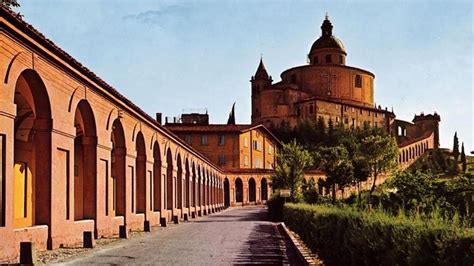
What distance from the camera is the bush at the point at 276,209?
3894 cm

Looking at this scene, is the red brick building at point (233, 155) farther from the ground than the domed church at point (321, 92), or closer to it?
closer to it

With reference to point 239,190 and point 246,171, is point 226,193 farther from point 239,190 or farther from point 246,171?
point 246,171

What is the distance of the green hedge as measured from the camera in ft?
19.7

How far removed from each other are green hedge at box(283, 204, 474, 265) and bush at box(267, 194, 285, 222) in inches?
1011

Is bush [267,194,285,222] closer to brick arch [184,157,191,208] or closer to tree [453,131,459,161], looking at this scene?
brick arch [184,157,191,208]

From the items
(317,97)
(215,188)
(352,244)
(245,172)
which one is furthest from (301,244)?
(317,97)

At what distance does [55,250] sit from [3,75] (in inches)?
214

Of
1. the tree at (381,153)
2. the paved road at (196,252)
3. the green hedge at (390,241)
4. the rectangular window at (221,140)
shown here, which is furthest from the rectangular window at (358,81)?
the green hedge at (390,241)

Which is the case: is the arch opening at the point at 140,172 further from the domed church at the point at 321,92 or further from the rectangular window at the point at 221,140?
the domed church at the point at 321,92

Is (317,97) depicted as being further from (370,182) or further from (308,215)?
(308,215)

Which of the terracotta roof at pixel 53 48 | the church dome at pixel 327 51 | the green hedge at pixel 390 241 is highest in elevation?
the church dome at pixel 327 51

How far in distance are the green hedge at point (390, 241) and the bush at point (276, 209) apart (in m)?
25.7

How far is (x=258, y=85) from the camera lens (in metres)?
125

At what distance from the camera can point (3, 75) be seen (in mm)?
14047
